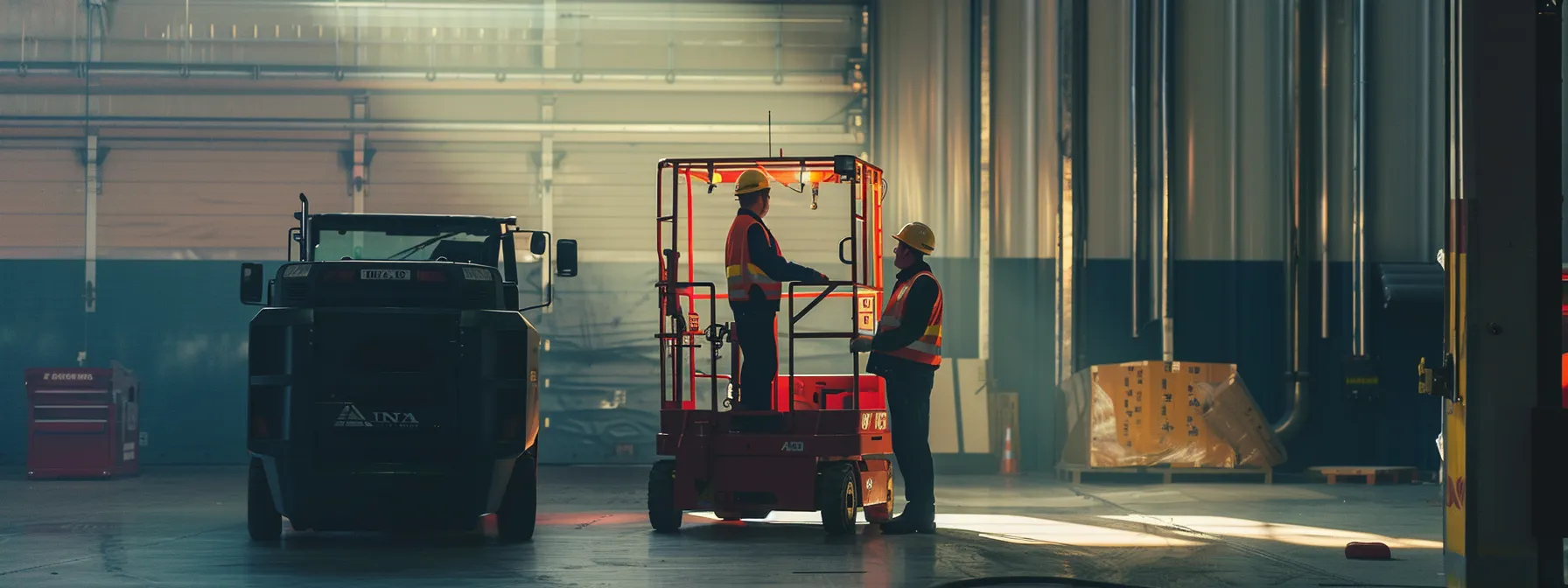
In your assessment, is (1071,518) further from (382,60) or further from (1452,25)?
(382,60)

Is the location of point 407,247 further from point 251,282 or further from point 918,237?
point 918,237

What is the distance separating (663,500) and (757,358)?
1.20 m

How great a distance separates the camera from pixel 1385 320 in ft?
65.7

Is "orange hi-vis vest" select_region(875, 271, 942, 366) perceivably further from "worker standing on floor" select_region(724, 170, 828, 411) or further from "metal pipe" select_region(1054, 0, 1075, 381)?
"metal pipe" select_region(1054, 0, 1075, 381)

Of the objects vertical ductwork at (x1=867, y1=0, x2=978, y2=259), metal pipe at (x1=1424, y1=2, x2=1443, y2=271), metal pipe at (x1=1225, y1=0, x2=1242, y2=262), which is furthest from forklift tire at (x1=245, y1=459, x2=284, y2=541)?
metal pipe at (x1=1424, y1=2, x2=1443, y2=271)

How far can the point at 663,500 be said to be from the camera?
453 inches

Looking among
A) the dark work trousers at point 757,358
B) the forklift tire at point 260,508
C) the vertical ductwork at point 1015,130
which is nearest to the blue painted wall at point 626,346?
the vertical ductwork at point 1015,130

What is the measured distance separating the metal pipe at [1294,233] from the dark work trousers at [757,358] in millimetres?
10371

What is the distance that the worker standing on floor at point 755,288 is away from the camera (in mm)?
11141

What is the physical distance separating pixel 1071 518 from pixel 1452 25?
672 cm

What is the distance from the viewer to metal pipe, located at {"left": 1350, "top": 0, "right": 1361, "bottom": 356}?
1988 centimetres

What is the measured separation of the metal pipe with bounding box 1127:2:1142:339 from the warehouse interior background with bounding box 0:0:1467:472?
0.04 meters

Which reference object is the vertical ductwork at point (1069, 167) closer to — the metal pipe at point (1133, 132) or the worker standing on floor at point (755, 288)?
the metal pipe at point (1133, 132)

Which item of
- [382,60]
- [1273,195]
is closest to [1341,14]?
[1273,195]
